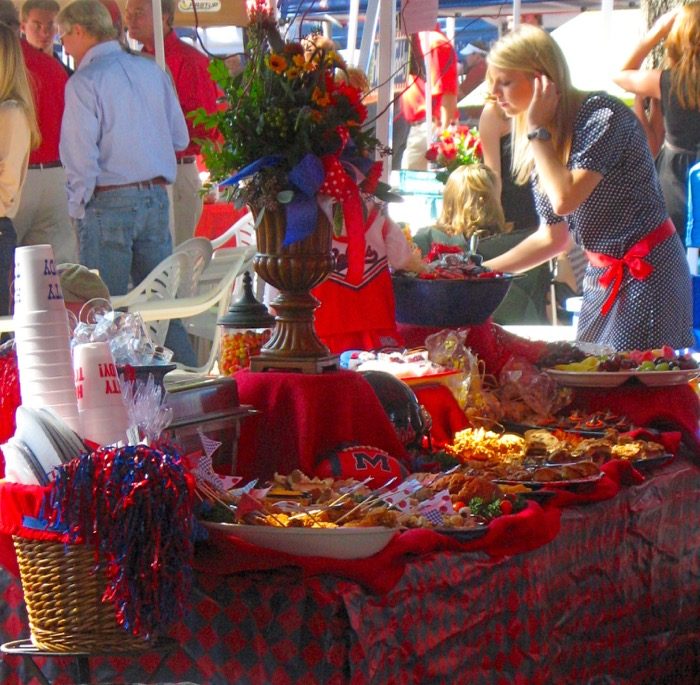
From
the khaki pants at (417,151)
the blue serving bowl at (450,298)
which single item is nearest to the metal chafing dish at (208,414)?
the blue serving bowl at (450,298)

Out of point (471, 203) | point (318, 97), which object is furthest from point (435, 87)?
point (318, 97)

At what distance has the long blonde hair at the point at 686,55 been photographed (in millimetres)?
5012

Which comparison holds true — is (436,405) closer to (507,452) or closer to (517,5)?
(507,452)

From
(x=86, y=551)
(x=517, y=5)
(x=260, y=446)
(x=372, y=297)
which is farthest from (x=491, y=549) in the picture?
(x=517, y=5)

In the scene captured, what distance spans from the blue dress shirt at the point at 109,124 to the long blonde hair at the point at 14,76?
336mm

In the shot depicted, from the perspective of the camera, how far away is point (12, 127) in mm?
4941

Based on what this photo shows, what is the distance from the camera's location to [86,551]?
167 cm

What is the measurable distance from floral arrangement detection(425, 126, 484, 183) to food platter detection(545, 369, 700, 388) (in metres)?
3.49

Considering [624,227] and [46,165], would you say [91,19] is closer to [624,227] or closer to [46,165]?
[46,165]

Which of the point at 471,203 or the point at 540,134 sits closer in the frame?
the point at 540,134

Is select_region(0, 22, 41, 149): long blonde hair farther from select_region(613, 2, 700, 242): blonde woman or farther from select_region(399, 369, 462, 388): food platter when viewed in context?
select_region(399, 369, 462, 388): food platter

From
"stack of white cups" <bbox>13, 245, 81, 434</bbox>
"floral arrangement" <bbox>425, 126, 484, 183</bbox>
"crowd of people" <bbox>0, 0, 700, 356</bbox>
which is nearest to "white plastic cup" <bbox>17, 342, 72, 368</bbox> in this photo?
"stack of white cups" <bbox>13, 245, 81, 434</bbox>

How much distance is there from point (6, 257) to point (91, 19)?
1.10 meters

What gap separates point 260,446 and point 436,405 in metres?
0.57
